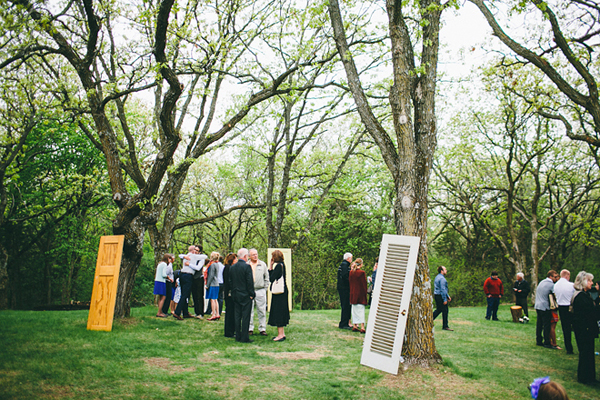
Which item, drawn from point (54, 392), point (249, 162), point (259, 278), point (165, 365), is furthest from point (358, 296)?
point (249, 162)

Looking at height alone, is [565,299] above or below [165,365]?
above

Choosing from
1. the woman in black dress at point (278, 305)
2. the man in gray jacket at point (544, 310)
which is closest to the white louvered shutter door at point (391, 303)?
the woman in black dress at point (278, 305)

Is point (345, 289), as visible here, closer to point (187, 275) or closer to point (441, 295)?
point (441, 295)

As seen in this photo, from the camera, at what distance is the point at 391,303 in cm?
623

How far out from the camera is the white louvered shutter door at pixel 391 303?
601cm

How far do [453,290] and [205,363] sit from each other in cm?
2031

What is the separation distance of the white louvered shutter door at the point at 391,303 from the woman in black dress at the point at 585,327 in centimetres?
317

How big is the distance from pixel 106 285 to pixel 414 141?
6.94m

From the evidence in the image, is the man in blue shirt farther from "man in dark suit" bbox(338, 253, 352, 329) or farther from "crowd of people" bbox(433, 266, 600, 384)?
"man in dark suit" bbox(338, 253, 352, 329)

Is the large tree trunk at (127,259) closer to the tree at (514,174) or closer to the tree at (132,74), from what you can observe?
the tree at (132,74)

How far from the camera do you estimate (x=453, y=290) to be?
23.4m

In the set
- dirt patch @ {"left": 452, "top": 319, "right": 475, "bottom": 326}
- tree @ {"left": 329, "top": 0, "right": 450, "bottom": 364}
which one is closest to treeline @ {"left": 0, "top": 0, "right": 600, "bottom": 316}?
tree @ {"left": 329, "top": 0, "right": 450, "bottom": 364}

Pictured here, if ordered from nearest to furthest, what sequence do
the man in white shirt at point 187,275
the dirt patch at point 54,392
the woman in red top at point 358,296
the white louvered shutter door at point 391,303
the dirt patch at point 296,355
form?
the dirt patch at point 54,392 → the white louvered shutter door at point 391,303 → the dirt patch at point 296,355 → the woman in red top at point 358,296 → the man in white shirt at point 187,275

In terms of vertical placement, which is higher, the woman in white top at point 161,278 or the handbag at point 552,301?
the handbag at point 552,301
